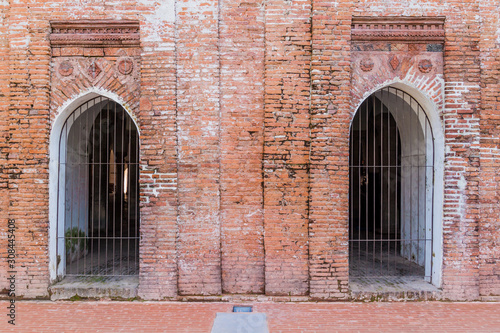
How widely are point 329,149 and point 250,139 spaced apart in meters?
1.24

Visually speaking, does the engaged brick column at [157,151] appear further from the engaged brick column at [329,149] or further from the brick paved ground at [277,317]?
the engaged brick column at [329,149]

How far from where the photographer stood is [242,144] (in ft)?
17.2

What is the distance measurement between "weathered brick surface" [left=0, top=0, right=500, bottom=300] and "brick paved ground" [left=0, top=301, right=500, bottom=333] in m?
0.29

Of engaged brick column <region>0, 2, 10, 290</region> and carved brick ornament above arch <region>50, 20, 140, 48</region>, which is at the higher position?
carved brick ornament above arch <region>50, 20, 140, 48</region>

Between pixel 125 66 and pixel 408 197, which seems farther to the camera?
pixel 408 197

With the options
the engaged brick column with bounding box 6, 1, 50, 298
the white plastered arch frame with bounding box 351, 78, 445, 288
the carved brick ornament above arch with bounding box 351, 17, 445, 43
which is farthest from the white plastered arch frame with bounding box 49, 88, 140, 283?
the white plastered arch frame with bounding box 351, 78, 445, 288

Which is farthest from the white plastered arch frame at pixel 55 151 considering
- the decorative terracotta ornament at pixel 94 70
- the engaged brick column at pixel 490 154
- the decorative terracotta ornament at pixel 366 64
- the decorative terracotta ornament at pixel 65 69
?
the engaged brick column at pixel 490 154

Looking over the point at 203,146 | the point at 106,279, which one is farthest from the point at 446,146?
the point at 106,279

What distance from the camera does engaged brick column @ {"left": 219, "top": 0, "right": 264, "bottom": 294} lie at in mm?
5207

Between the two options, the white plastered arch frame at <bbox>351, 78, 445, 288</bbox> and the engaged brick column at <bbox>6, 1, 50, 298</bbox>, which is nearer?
the engaged brick column at <bbox>6, 1, 50, 298</bbox>

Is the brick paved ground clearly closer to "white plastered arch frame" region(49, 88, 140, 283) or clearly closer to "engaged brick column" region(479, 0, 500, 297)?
"engaged brick column" region(479, 0, 500, 297)

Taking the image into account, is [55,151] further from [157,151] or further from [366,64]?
[366,64]

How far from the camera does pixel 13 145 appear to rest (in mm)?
5277

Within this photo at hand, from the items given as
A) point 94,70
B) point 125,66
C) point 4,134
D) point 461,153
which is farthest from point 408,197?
point 4,134
